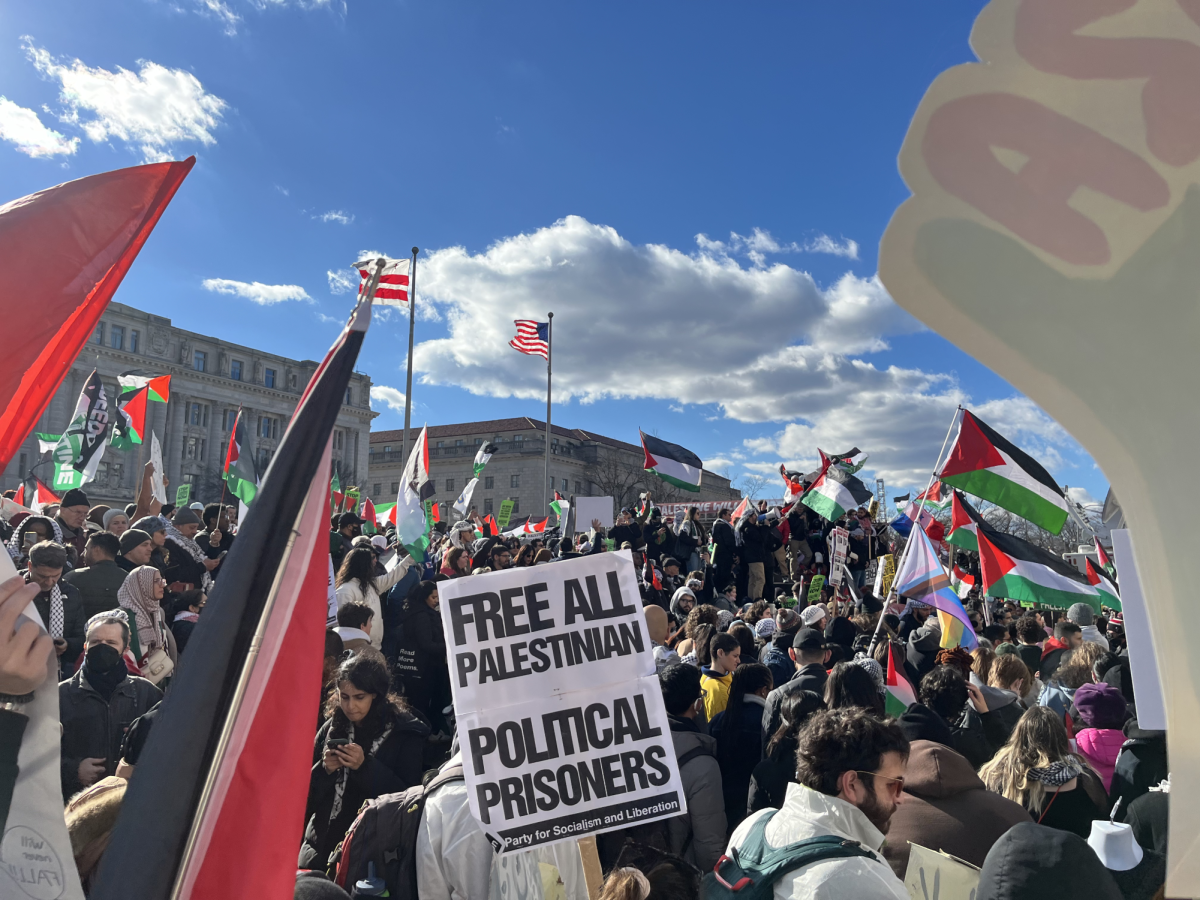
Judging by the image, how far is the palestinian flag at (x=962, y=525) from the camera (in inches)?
388

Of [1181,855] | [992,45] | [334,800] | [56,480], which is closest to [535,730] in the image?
[334,800]

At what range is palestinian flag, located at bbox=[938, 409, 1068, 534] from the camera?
350 inches

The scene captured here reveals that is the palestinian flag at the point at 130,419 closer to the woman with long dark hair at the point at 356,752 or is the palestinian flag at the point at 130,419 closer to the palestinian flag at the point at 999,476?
the woman with long dark hair at the point at 356,752

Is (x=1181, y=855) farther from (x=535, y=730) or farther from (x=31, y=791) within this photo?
(x=535, y=730)

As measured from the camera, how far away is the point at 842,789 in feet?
9.40

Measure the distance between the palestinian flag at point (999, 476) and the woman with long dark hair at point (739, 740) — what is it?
4.84m

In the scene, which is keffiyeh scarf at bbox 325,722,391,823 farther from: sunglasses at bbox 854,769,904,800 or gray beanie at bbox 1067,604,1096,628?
gray beanie at bbox 1067,604,1096,628

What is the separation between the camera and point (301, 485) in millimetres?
1940

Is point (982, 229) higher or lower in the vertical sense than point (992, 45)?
lower

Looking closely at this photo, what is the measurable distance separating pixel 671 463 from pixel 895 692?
10.9 metres

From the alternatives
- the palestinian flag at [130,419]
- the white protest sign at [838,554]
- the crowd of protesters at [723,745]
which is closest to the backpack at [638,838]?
the crowd of protesters at [723,745]

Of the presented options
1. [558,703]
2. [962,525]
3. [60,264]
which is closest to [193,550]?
[558,703]

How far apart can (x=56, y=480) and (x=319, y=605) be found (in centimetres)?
1181

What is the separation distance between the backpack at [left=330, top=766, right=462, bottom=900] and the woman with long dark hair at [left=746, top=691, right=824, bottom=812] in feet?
4.80
